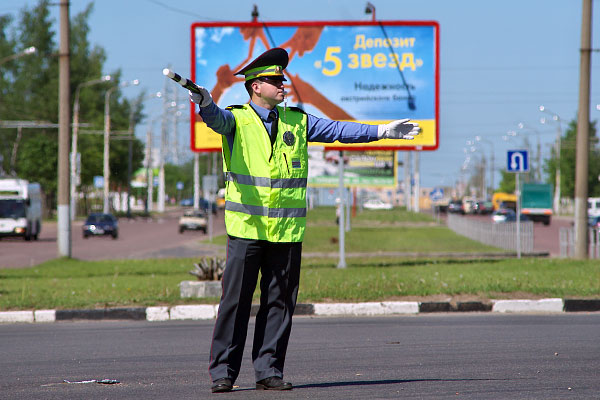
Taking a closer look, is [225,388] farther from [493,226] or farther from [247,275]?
[493,226]

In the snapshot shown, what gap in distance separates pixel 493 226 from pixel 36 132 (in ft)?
192

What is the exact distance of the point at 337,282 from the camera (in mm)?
15375

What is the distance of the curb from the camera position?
12.3m

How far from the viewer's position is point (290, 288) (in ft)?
19.2

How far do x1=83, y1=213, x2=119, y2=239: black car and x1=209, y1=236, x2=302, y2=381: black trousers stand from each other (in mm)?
41760

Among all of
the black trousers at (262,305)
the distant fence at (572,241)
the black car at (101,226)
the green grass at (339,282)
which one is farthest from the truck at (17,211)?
the black trousers at (262,305)

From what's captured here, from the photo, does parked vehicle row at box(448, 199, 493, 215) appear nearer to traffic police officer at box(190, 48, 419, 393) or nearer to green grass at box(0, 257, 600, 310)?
green grass at box(0, 257, 600, 310)

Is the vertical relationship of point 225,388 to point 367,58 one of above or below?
below

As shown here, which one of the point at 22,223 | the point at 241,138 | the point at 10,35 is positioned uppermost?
the point at 10,35

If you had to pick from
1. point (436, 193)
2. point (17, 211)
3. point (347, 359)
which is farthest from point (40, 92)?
point (347, 359)

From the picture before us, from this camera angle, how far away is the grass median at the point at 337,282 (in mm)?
13180

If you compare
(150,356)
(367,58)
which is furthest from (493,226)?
(150,356)

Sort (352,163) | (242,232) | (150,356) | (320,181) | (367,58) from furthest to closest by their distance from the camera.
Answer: (352,163) < (320,181) < (367,58) < (150,356) < (242,232)

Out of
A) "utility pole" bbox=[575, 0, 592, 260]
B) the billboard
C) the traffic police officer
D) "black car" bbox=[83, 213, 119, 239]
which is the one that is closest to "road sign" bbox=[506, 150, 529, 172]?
"utility pole" bbox=[575, 0, 592, 260]
